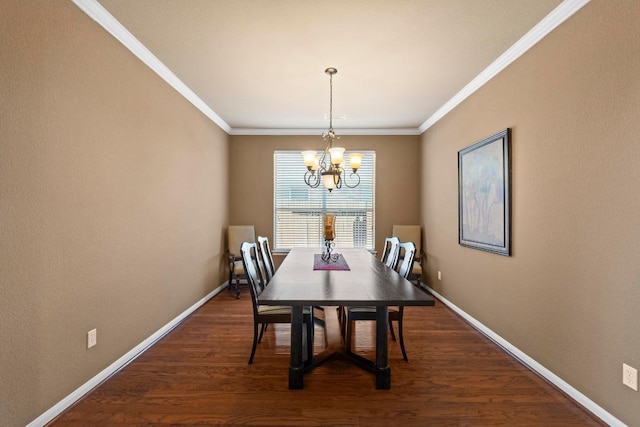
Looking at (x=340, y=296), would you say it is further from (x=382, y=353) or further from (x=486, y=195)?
(x=486, y=195)

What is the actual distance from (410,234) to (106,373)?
4.17 m

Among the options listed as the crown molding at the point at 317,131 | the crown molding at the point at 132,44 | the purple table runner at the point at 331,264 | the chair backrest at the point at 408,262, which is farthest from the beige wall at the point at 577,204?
the crown molding at the point at 132,44

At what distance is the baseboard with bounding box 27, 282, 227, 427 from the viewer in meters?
1.87

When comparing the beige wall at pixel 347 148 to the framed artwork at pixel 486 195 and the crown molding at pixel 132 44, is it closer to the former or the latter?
the crown molding at pixel 132 44

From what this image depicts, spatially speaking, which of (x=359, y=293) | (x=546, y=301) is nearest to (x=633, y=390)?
(x=546, y=301)

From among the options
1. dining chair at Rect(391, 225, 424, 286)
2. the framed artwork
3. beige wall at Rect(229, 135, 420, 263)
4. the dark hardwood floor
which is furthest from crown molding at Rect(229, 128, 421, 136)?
the dark hardwood floor

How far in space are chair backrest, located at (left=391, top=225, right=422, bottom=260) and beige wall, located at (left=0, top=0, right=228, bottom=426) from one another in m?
3.32

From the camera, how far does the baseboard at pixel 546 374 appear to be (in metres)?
1.90

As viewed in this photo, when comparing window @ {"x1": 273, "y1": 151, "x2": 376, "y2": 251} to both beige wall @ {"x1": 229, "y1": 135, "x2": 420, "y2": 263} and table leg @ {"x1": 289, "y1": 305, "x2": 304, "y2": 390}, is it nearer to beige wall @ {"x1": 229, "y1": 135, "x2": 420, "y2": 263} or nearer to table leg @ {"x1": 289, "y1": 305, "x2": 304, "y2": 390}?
beige wall @ {"x1": 229, "y1": 135, "x2": 420, "y2": 263}

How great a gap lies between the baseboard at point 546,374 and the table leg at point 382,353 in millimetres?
1168

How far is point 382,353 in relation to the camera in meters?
2.25

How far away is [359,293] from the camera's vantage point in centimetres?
201

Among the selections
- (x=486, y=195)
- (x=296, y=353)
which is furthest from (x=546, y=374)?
(x=296, y=353)

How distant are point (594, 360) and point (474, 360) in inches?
33.6
